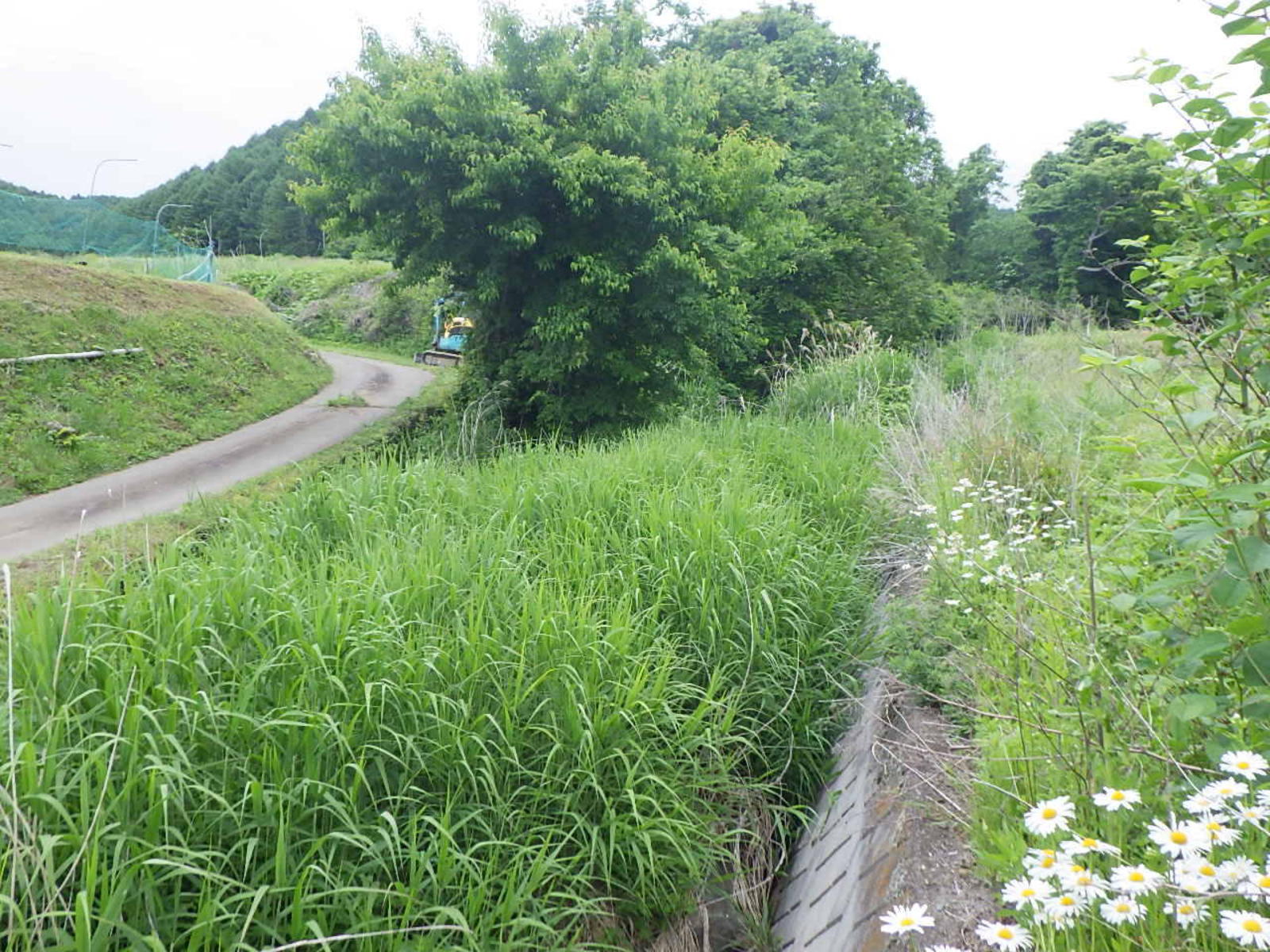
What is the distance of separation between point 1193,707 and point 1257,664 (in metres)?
0.14

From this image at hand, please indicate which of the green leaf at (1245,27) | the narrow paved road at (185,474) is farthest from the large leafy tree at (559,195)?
the green leaf at (1245,27)

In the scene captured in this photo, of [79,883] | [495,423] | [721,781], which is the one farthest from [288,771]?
[495,423]

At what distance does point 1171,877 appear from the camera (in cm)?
154

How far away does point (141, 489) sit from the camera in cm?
892

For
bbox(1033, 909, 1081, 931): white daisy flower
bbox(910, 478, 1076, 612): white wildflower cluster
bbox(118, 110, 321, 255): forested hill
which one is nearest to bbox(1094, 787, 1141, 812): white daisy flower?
bbox(1033, 909, 1081, 931): white daisy flower

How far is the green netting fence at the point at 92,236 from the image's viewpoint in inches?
682

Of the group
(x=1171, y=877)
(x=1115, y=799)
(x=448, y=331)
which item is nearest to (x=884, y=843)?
(x=1115, y=799)

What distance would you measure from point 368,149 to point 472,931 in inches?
370

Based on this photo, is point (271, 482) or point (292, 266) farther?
point (292, 266)

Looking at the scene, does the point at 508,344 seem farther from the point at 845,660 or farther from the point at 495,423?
the point at 845,660

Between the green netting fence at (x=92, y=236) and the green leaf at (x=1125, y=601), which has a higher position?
the green netting fence at (x=92, y=236)

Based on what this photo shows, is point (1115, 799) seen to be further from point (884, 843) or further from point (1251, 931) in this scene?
point (884, 843)

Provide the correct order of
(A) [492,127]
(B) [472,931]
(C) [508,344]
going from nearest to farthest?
(B) [472,931], (A) [492,127], (C) [508,344]

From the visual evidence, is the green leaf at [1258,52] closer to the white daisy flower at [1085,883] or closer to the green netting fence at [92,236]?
the white daisy flower at [1085,883]
